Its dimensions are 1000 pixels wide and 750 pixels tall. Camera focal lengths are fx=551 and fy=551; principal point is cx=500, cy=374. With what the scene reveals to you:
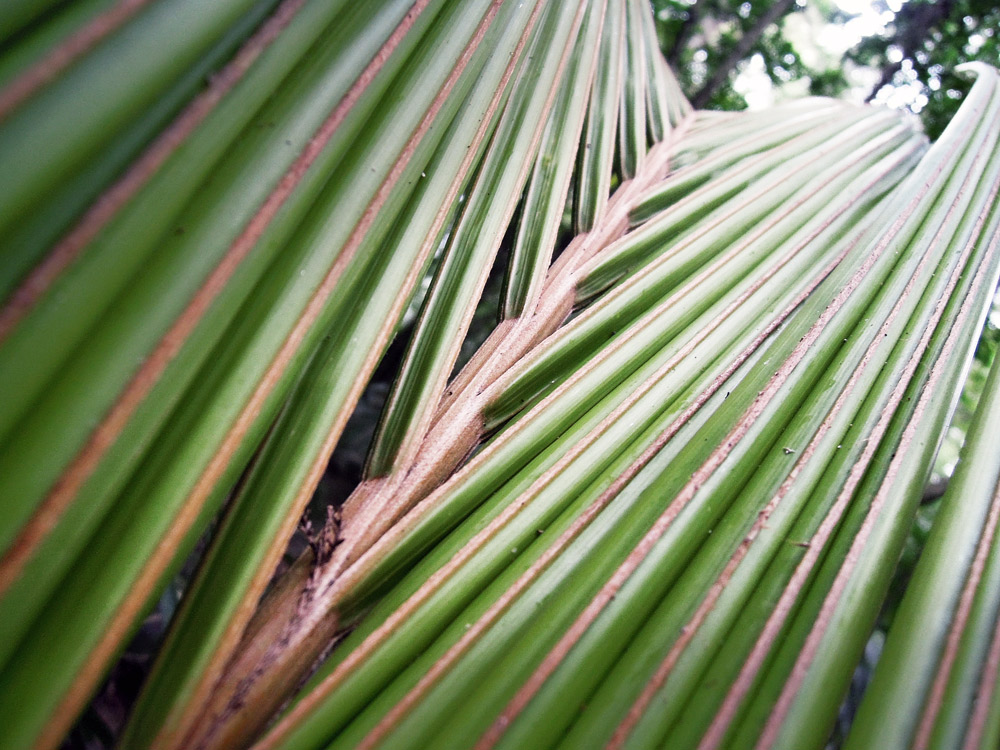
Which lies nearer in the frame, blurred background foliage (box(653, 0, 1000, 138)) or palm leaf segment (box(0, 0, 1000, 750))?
palm leaf segment (box(0, 0, 1000, 750))

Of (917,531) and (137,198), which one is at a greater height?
(137,198)

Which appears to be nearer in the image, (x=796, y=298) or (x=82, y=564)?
(x=82, y=564)

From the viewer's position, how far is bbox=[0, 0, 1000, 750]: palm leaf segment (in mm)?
261

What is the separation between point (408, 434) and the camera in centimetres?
45

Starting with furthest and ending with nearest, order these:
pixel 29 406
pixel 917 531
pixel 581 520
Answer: pixel 917 531 → pixel 581 520 → pixel 29 406

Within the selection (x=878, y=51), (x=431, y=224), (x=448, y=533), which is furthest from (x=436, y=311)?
(x=878, y=51)

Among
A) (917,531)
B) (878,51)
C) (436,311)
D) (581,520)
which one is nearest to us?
(581,520)

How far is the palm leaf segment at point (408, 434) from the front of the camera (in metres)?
0.26

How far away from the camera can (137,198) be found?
0.90 feet

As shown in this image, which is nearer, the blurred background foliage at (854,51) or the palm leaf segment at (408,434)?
the palm leaf segment at (408,434)

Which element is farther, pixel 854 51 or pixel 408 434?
pixel 854 51

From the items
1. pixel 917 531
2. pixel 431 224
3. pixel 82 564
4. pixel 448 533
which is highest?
pixel 431 224

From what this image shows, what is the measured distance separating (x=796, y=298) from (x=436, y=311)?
367 mm

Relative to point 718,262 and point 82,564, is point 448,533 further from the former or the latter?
point 718,262
